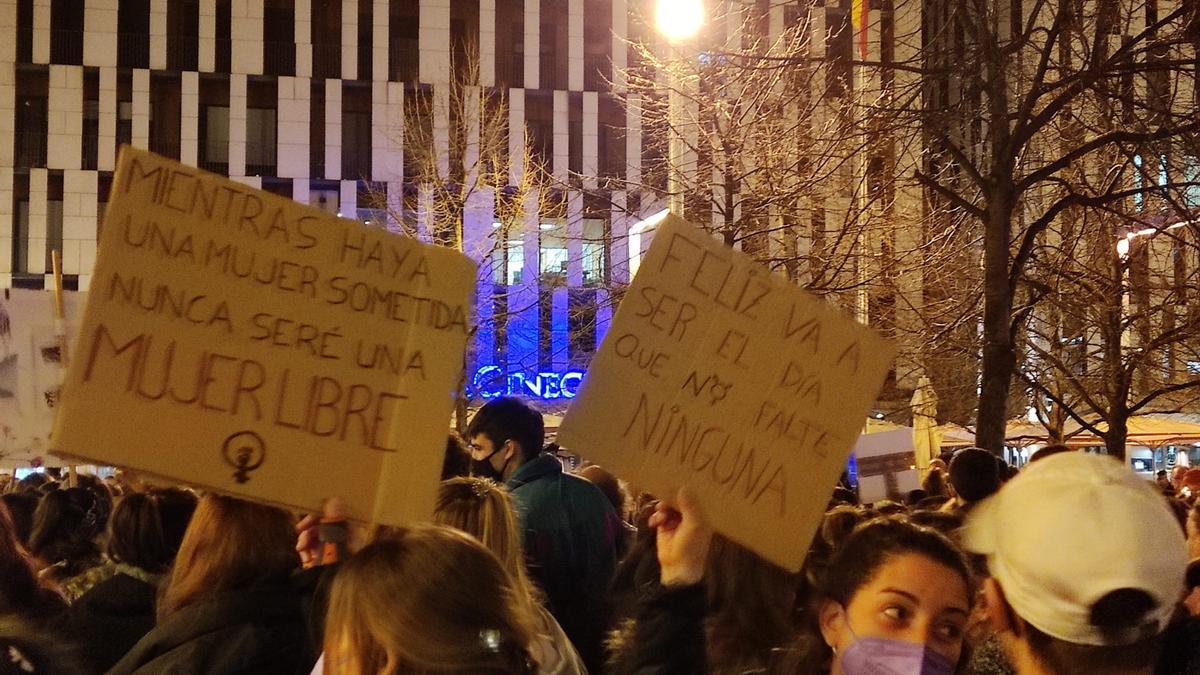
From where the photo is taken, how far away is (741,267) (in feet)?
9.66

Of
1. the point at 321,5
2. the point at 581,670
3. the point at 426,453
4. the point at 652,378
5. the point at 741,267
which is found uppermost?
the point at 321,5

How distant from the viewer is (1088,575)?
6.30ft

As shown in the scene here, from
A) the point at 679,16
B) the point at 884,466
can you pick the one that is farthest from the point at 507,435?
the point at 679,16

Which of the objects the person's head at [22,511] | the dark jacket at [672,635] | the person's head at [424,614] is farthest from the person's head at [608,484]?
the person's head at [424,614]

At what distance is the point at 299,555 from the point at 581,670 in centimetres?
88

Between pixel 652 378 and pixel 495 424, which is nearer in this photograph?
pixel 652 378

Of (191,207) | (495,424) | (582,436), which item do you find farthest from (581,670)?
(495,424)

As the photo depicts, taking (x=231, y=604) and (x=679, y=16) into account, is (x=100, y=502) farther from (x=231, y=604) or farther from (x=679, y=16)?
(x=679, y=16)

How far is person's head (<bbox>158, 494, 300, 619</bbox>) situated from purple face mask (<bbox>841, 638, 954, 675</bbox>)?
140cm

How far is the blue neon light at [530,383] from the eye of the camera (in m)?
29.0

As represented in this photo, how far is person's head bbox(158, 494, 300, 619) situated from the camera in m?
2.90

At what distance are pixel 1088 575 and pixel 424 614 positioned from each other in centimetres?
110

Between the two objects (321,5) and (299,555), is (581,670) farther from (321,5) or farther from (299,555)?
(321,5)

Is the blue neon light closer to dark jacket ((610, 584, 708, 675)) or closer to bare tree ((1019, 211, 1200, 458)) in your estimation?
bare tree ((1019, 211, 1200, 458))
